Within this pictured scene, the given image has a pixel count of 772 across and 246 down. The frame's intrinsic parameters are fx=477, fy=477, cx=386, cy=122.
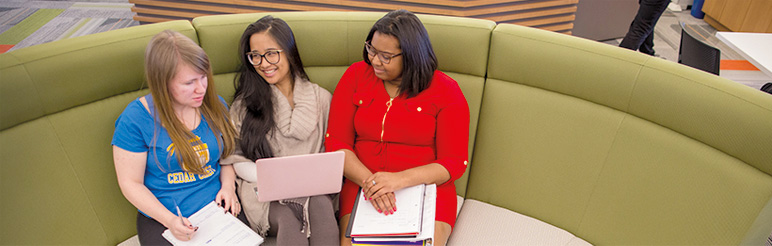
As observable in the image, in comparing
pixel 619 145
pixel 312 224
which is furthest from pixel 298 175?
pixel 619 145

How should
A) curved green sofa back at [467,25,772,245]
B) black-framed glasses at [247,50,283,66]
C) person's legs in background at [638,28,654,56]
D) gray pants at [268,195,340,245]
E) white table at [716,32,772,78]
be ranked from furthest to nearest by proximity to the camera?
person's legs in background at [638,28,654,56]
white table at [716,32,772,78]
black-framed glasses at [247,50,283,66]
gray pants at [268,195,340,245]
curved green sofa back at [467,25,772,245]

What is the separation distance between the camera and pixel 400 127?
195cm

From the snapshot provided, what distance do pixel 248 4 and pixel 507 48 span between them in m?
2.52

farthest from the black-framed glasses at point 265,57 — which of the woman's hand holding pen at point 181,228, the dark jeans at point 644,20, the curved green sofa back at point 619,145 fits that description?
the dark jeans at point 644,20

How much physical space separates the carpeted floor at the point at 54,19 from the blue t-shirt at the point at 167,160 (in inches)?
151

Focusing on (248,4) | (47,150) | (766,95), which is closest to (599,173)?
(766,95)

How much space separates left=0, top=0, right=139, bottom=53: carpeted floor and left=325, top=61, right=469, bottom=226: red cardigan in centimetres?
401

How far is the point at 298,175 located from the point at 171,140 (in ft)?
1.51

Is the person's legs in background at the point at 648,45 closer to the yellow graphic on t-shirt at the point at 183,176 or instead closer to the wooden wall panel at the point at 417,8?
the wooden wall panel at the point at 417,8

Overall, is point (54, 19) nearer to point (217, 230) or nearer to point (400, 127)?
point (217, 230)

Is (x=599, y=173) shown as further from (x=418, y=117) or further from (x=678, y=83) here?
(x=418, y=117)

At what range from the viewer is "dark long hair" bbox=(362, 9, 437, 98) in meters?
1.80

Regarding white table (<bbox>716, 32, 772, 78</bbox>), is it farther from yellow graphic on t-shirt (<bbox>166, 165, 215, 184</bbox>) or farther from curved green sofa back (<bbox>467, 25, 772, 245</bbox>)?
yellow graphic on t-shirt (<bbox>166, 165, 215, 184</bbox>)

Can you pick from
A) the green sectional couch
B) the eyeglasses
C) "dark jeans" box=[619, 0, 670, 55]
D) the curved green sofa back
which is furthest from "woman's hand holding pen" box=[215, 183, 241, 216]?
"dark jeans" box=[619, 0, 670, 55]
